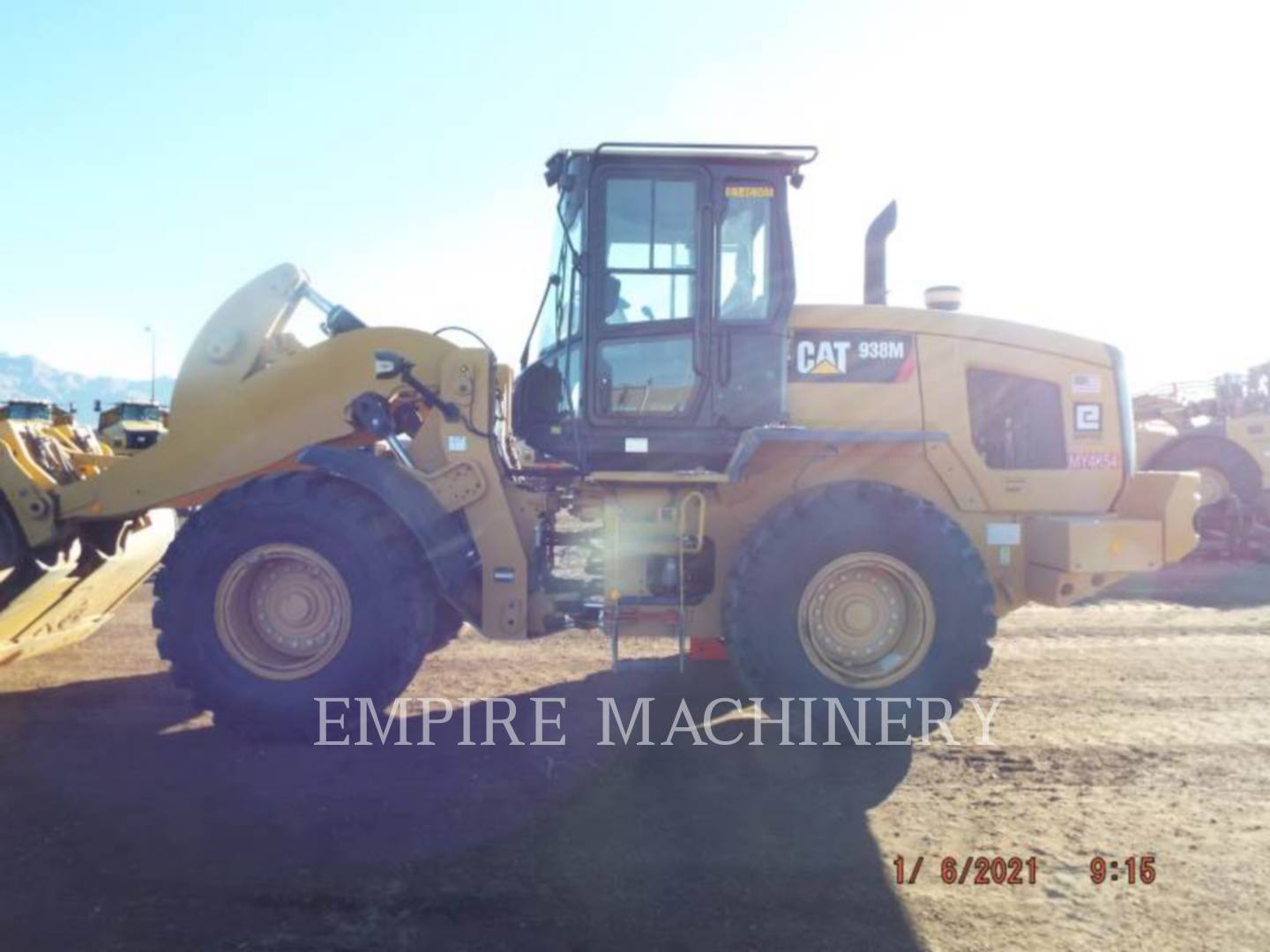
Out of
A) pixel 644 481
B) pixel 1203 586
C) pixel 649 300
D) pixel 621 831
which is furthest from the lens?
pixel 1203 586

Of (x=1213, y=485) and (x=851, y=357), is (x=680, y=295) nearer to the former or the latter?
(x=851, y=357)

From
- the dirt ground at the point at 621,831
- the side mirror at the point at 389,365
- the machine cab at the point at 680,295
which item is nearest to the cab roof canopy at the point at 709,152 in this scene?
the machine cab at the point at 680,295

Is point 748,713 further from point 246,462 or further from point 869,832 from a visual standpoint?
point 246,462

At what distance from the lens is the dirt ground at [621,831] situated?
3.19m

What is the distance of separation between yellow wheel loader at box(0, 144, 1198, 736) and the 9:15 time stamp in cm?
130

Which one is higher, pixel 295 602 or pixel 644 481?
pixel 644 481

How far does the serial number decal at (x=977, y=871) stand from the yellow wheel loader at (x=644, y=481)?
1.29m

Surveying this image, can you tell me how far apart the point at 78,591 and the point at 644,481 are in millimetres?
3711

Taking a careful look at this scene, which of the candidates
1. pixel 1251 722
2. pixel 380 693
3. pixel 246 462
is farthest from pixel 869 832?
pixel 246 462

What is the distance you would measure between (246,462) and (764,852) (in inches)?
145

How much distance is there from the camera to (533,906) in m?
3.30

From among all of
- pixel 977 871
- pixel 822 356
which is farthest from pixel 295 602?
pixel 977 871

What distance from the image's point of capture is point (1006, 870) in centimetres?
365

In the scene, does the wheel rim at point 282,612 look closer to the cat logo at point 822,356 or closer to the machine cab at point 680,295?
the machine cab at point 680,295
